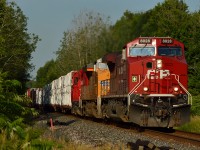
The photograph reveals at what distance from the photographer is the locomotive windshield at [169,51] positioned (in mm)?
18531

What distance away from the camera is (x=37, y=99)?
6197 centimetres

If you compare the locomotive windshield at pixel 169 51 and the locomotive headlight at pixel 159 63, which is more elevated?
the locomotive windshield at pixel 169 51

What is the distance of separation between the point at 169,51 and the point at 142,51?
1.09 metres

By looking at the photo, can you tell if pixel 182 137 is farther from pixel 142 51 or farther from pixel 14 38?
pixel 14 38

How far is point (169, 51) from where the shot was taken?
18641 mm

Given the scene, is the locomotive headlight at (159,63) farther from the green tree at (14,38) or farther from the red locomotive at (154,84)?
the green tree at (14,38)

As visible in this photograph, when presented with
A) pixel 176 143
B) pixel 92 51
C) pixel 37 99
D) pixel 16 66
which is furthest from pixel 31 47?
pixel 176 143

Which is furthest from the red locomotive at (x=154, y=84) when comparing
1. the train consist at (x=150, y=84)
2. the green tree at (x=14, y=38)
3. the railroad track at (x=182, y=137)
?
the green tree at (x=14, y=38)

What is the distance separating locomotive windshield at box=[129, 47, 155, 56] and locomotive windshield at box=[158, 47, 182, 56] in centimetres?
32

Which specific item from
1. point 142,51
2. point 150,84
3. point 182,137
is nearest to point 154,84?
point 150,84

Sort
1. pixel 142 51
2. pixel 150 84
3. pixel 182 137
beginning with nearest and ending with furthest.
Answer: pixel 182 137, pixel 150 84, pixel 142 51

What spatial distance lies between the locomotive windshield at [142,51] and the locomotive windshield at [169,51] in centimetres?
32

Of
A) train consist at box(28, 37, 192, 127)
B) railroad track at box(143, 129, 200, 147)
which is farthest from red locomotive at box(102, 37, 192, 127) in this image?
railroad track at box(143, 129, 200, 147)

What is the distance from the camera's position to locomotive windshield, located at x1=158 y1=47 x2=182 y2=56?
60.8 feet
